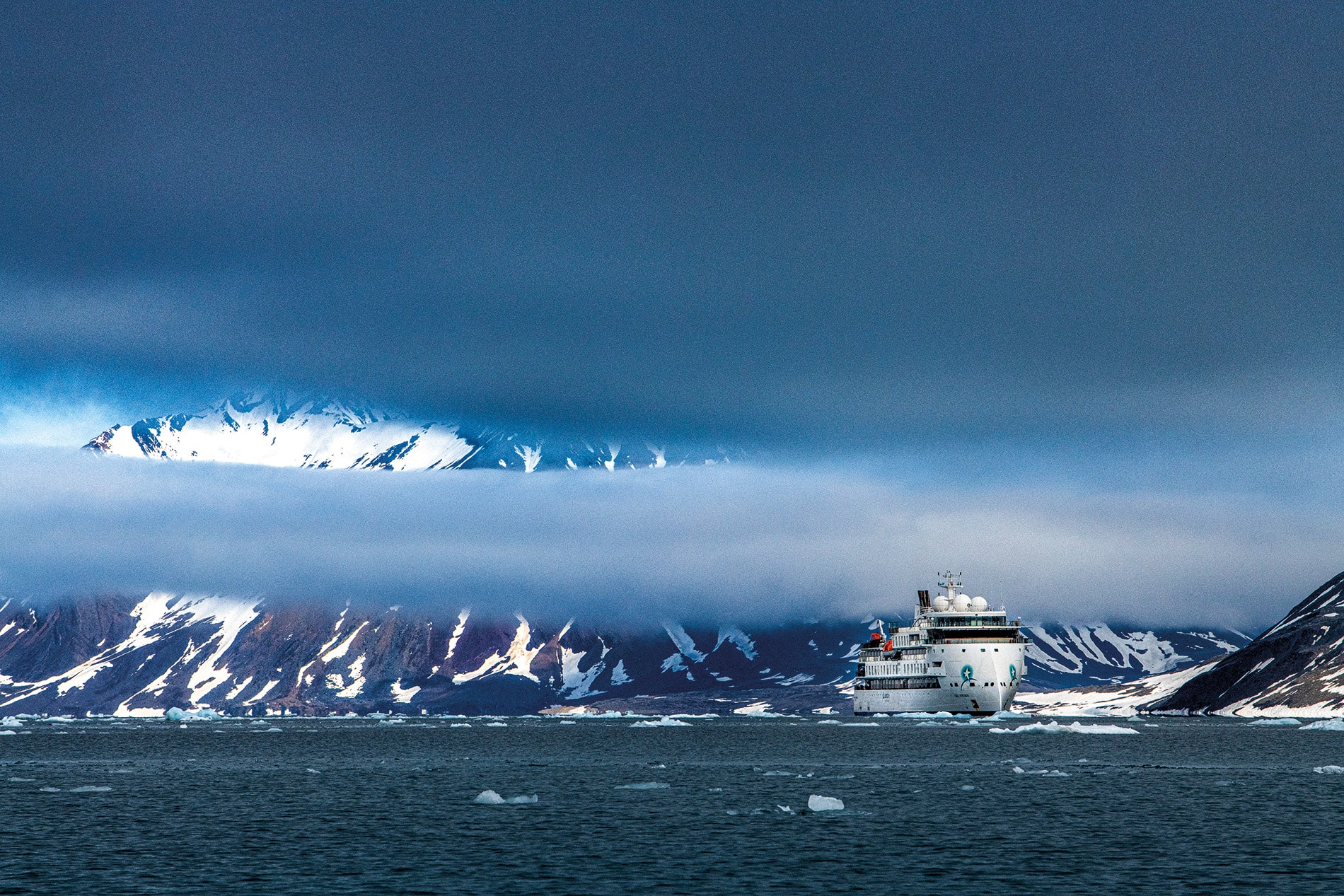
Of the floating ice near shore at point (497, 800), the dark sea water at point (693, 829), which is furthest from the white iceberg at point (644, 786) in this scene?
the floating ice near shore at point (497, 800)

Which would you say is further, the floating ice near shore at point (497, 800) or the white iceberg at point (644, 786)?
the white iceberg at point (644, 786)

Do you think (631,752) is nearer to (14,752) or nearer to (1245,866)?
(14,752)

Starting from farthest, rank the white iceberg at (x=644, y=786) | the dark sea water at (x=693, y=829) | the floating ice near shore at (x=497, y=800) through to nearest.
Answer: the white iceberg at (x=644, y=786), the floating ice near shore at (x=497, y=800), the dark sea water at (x=693, y=829)

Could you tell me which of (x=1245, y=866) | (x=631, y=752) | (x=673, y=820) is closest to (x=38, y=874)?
(x=673, y=820)

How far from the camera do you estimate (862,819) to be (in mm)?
78938

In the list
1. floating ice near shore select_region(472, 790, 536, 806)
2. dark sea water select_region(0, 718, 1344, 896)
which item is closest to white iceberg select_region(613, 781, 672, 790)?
dark sea water select_region(0, 718, 1344, 896)

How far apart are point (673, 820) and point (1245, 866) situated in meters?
31.2

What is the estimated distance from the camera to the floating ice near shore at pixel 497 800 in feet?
293

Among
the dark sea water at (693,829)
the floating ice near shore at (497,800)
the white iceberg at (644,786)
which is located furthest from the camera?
the white iceberg at (644,786)

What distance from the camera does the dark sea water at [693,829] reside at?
57.2 metres

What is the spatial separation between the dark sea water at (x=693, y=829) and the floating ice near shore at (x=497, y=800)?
1.11m

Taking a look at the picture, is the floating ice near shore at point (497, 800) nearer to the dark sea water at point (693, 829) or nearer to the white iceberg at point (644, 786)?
the dark sea water at point (693, 829)

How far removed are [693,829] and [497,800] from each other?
1820 cm

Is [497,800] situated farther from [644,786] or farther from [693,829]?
[693,829]
